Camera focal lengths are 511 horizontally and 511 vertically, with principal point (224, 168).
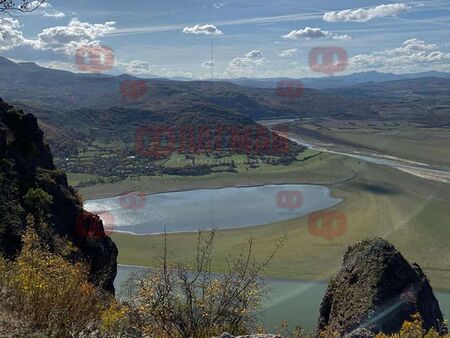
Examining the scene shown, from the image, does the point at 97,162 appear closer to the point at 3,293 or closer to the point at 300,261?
the point at 300,261

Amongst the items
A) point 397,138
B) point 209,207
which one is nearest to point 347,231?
point 209,207

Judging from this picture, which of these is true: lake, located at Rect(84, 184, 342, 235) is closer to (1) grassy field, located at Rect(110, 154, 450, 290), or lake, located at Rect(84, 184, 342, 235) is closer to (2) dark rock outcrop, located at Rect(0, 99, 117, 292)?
→ (1) grassy field, located at Rect(110, 154, 450, 290)

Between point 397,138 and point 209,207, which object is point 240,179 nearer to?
point 209,207

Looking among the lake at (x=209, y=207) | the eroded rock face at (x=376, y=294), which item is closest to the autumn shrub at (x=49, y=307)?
the eroded rock face at (x=376, y=294)

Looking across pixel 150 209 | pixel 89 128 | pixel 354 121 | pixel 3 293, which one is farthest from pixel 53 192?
pixel 354 121

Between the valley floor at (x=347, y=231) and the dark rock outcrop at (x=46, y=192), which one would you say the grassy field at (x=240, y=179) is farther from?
the dark rock outcrop at (x=46, y=192)

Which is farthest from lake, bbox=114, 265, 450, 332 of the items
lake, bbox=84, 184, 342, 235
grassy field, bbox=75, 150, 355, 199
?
grassy field, bbox=75, 150, 355, 199
